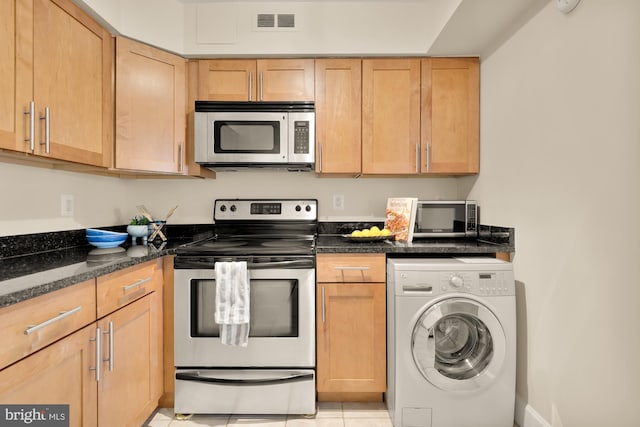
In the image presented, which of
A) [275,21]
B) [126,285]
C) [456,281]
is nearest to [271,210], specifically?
[126,285]

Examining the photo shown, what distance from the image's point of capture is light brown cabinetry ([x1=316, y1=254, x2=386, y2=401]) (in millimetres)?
1983

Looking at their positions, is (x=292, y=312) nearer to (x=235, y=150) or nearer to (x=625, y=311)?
(x=235, y=150)

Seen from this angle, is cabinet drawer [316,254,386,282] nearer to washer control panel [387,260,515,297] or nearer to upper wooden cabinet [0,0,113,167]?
washer control panel [387,260,515,297]

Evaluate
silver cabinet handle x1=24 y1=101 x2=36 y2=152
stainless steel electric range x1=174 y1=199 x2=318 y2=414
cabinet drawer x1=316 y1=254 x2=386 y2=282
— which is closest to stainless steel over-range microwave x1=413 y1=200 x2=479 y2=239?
cabinet drawer x1=316 y1=254 x2=386 y2=282

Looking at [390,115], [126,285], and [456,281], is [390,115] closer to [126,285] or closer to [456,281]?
[456,281]

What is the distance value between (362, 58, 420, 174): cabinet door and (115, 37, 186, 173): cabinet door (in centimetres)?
119

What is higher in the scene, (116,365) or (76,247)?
(76,247)

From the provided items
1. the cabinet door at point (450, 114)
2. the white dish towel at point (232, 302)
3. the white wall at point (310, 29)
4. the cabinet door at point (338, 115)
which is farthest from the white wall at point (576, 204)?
the white dish towel at point (232, 302)

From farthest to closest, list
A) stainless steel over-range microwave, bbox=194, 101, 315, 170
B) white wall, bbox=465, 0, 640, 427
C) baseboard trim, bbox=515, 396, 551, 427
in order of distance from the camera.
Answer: stainless steel over-range microwave, bbox=194, 101, 315, 170 → baseboard trim, bbox=515, 396, 551, 427 → white wall, bbox=465, 0, 640, 427

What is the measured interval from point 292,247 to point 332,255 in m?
0.24

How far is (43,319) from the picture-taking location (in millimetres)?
1120

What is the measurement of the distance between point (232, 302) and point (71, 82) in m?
1.31

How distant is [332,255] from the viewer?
6.54ft

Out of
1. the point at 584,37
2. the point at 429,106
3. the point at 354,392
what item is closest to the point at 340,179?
the point at 429,106
